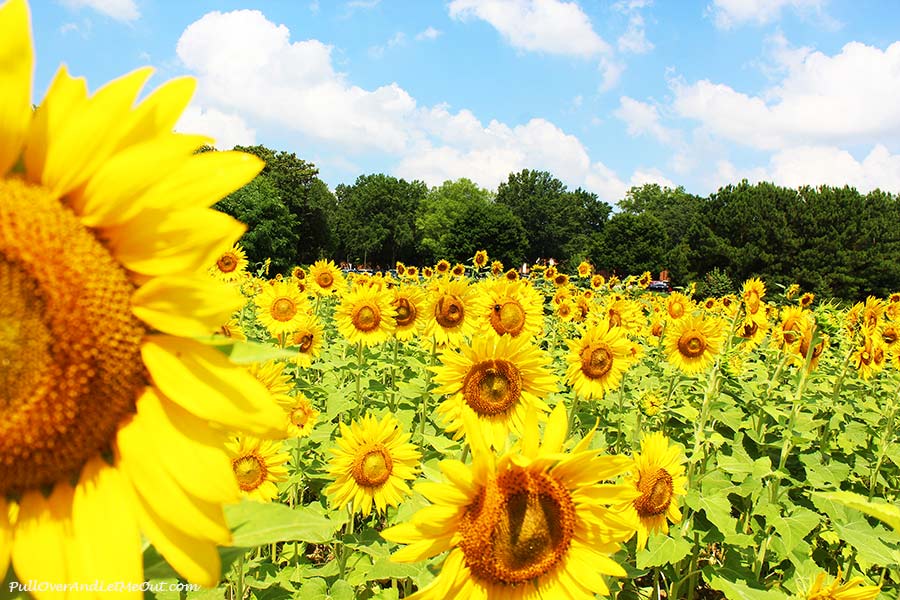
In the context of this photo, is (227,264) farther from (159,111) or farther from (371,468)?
(159,111)

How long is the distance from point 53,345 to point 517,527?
1.22 meters

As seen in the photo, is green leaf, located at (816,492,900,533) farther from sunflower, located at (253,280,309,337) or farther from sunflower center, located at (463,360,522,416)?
sunflower, located at (253,280,309,337)

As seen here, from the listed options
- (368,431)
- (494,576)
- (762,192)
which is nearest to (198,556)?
(494,576)

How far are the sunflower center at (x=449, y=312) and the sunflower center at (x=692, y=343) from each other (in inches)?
109

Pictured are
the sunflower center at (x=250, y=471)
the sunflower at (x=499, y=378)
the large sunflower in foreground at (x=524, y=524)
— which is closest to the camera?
the large sunflower in foreground at (x=524, y=524)

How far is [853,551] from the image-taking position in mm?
4223

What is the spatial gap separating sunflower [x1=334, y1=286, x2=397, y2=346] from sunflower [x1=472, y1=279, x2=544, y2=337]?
38.0 inches

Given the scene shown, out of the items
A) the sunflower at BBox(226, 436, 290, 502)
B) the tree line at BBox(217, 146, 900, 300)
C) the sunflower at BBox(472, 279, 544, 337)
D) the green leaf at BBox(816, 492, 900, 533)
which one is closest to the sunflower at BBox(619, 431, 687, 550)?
the sunflower at BBox(226, 436, 290, 502)

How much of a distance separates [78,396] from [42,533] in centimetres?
19

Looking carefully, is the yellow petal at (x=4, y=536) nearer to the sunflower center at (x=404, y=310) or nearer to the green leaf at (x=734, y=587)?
the green leaf at (x=734, y=587)

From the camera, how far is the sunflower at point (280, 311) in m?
6.53

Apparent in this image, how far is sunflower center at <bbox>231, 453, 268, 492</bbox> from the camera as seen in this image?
302 cm

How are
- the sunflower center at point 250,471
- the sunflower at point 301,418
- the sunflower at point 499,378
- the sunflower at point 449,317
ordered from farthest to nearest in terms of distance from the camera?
the sunflower at point 449,317 < the sunflower at point 301,418 < the sunflower at point 499,378 < the sunflower center at point 250,471

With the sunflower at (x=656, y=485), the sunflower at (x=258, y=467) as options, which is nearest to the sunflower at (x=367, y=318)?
the sunflower at (x=258, y=467)
